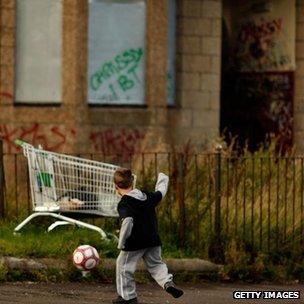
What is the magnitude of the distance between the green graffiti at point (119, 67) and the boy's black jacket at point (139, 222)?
254 inches

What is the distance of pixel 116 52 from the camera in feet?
50.5

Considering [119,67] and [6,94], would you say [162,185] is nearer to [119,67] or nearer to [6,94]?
[6,94]

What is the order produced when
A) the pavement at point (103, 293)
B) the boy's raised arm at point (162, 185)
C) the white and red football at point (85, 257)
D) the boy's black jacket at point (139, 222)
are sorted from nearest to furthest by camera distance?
the boy's black jacket at point (139, 222), the boy's raised arm at point (162, 185), the pavement at point (103, 293), the white and red football at point (85, 257)

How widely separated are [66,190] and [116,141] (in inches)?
164

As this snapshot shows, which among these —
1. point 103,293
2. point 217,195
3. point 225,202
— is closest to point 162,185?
point 103,293

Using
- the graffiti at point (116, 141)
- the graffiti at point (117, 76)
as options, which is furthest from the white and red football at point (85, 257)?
the graffiti at point (117, 76)

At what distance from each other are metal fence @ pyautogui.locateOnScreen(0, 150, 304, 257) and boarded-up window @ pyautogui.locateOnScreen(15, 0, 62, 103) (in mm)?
2726

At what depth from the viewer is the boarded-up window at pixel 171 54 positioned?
52.6 ft

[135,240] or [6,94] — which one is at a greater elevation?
[6,94]

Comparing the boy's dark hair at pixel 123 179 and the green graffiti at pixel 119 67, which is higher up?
the green graffiti at pixel 119 67

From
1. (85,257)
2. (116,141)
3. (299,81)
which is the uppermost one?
(299,81)

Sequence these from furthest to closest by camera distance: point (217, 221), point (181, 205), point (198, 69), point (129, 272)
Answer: point (198, 69) < point (181, 205) < point (217, 221) < point (129, 272)

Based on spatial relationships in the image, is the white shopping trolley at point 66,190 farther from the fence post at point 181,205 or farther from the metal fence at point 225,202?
the fence post at point 181,205

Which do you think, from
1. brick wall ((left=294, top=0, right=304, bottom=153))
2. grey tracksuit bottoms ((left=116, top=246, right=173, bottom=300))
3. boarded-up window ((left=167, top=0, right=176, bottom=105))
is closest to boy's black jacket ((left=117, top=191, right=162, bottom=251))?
grey tracksuit bottoms ((left=116, top=246, right=173, bottom=300))
